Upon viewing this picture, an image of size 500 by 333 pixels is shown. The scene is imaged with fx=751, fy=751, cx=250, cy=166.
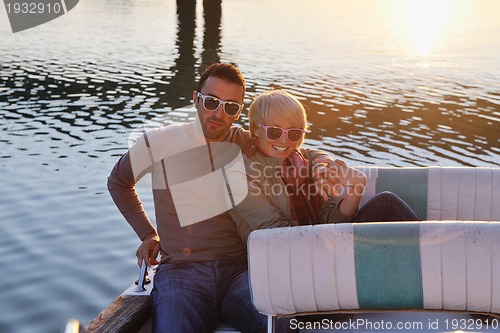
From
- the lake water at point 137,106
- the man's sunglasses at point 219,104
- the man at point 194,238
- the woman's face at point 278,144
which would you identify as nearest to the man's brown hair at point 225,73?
the man at point 194,238

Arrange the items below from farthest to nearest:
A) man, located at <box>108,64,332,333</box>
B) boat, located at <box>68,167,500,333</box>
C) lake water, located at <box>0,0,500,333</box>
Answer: lake water, located at <box>0,0,500,333</box>
man, located at <box>108,64,332,333</box>
boat, located at <box>68,167,500,333</box>

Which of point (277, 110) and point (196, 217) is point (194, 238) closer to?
point (196, 217)

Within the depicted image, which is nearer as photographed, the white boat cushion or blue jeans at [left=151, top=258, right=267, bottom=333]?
the white boat cushion

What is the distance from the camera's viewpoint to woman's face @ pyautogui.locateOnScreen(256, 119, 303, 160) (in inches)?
167

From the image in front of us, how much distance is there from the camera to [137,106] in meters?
17.0

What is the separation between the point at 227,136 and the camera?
14.9 feet

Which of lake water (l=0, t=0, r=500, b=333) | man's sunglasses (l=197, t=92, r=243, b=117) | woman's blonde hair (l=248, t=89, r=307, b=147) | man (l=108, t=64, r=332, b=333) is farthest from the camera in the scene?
lake water (l=0, t=0, r=500, b=333)

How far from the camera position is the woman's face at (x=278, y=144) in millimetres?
4230

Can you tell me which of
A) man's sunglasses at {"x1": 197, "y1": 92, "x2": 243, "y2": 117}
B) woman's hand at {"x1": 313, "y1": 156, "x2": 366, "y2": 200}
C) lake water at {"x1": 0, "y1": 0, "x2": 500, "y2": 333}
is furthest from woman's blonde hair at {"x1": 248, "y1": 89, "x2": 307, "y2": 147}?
lake water at {"x1": 0, "y1": 0, "x2": 500, "y2": 333}

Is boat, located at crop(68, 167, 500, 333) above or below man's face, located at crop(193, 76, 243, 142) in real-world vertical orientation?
below

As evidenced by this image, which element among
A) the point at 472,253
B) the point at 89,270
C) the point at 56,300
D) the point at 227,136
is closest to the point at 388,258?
the point at 472,253

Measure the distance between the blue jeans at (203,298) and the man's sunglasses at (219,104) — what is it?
869 mm

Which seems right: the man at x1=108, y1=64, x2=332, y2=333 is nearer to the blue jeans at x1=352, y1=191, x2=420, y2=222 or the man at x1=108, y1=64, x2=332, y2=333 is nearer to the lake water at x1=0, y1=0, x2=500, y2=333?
the blue jeans at x1=352, y1=191, x2=420, y2=222

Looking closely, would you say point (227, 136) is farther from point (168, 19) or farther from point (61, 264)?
point (168, 19)
